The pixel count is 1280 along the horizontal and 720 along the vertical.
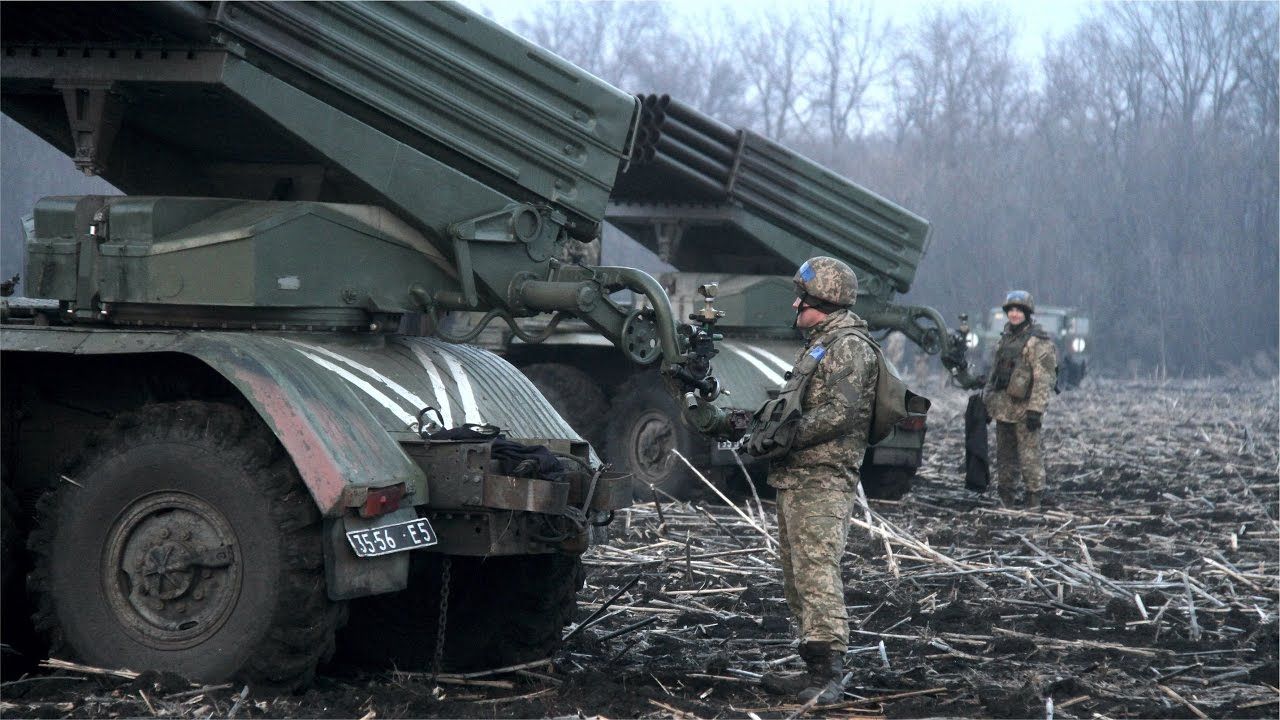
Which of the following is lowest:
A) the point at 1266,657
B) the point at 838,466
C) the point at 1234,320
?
the point at 1266,657

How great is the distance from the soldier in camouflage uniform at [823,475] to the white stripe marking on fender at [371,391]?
59.9 inches

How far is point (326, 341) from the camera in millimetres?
6844

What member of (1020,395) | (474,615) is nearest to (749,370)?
(1020,395)

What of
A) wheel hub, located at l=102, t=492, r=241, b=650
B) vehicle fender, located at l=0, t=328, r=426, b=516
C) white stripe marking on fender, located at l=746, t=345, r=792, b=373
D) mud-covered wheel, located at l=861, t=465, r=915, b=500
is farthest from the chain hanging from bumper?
mud-covered wheel, located at l=861, t=465, r=915, b=500

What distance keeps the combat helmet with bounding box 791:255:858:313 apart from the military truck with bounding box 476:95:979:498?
5.62m

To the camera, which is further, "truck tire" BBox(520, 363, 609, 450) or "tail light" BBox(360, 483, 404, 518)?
"truck tire" BBox(520, 363, 609, 450)

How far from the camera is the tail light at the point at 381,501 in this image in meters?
5.87

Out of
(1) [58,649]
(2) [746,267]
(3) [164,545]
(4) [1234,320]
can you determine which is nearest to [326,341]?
(3) [164,545]

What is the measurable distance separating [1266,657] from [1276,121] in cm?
4138

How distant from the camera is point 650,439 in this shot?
13.5 metres

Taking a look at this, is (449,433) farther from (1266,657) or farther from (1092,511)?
(1092,511)

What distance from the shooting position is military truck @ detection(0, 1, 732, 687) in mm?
5992

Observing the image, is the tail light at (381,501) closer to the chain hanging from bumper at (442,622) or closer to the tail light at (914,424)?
the chain hanging from bumper at (442,622)

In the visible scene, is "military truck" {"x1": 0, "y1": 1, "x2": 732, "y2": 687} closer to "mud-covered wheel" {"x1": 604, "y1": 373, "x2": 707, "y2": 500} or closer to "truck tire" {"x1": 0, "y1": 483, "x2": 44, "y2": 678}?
"truck tire" {"x1": 0, "y1": 483, "x2": 44, "y2": 678}
